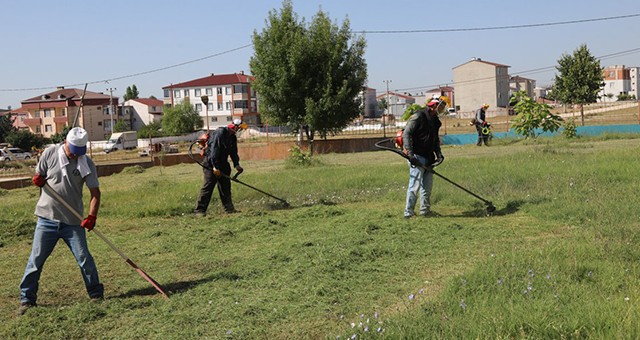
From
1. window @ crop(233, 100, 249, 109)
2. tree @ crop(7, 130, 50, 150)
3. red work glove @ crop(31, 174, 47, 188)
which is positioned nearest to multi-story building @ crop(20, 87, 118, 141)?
tree @ crop(7, 130, 50, 150)

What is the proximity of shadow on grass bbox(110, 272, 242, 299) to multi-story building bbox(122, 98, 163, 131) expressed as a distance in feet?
293

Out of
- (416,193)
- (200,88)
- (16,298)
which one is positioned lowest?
(16,298)

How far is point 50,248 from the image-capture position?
581 centimetres

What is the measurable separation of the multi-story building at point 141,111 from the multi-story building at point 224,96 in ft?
15.9

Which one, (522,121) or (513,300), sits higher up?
(522,121)

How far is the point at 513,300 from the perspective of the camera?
4445 mm

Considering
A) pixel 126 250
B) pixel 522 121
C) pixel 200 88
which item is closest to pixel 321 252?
pixel 126 250

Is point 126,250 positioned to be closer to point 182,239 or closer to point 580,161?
point 182,239

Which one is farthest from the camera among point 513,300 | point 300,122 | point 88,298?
point 300,122

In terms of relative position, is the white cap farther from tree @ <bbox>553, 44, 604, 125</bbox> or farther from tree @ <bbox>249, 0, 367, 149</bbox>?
tree @ <bbox>553, 44, 604, 125</bbox>

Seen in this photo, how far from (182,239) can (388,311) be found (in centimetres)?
436

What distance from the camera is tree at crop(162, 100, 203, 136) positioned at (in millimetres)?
70625

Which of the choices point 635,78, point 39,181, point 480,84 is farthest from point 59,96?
point 635,78

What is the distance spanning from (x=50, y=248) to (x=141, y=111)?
302ft
